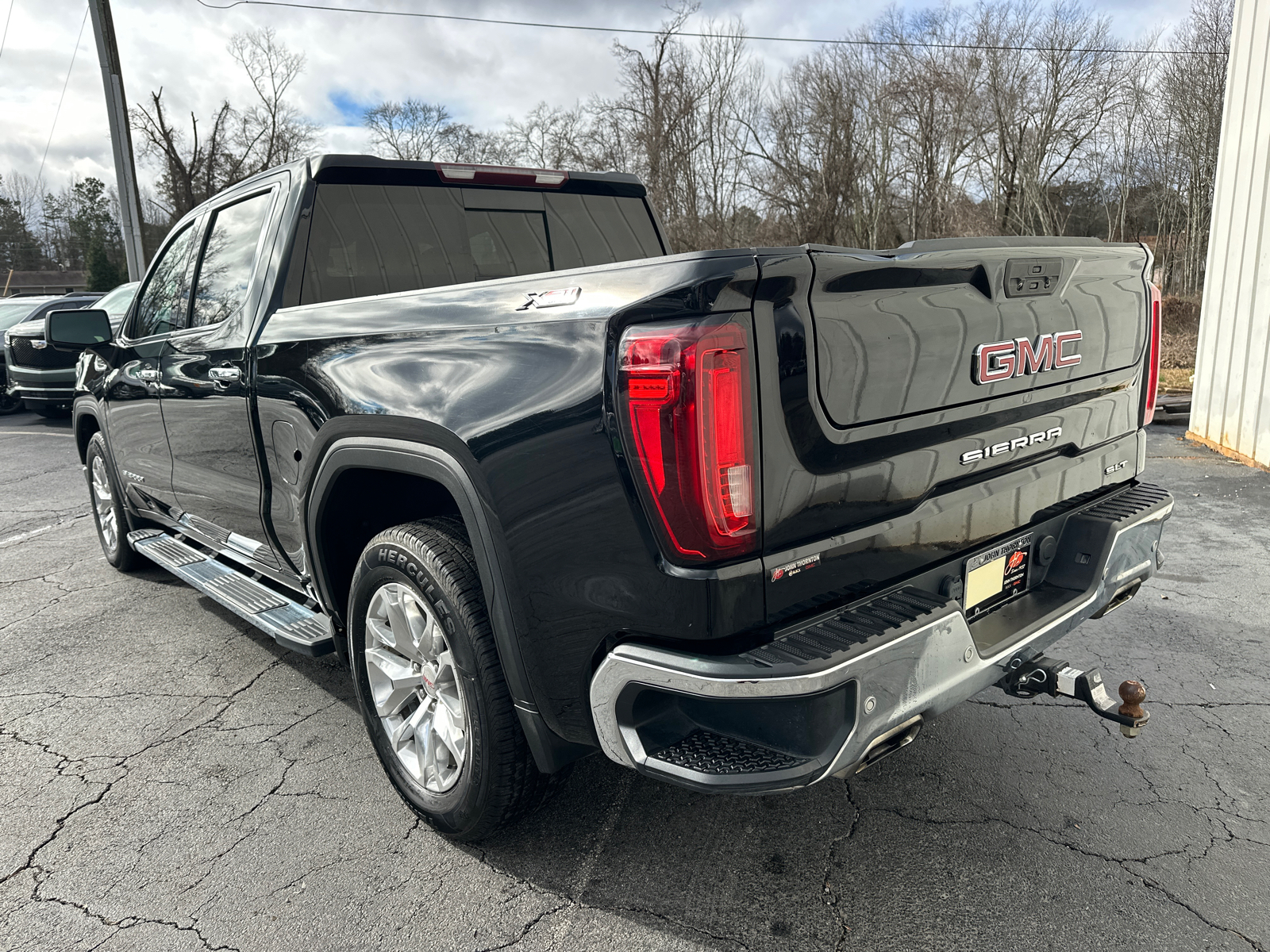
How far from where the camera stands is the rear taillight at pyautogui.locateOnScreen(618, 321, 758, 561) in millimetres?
1780

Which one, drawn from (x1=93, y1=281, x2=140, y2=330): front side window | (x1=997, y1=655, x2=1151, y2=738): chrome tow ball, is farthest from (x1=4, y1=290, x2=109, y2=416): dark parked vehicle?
(x1=997, y1=655, x2=1151, y2=738): chrome tow ball

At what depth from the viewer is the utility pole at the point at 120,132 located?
1491 centimetres

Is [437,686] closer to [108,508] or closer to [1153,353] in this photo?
[1153,353]

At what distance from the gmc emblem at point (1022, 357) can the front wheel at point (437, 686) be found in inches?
55.9

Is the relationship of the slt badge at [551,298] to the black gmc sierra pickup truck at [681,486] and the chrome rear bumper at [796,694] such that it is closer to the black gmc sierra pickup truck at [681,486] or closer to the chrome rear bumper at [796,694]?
the black gmc sierra pickup truck at [681,486]

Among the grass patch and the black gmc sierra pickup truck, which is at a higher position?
the black gmc sierra pickup truck

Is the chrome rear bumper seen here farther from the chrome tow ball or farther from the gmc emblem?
the gmc emblem

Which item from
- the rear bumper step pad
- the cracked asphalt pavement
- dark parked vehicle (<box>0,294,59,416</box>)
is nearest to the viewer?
the cracked asphalt pavement

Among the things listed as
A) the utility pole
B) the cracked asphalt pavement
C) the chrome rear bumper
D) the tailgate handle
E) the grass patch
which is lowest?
the grass patch

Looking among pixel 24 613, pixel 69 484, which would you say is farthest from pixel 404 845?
pixel 69 484

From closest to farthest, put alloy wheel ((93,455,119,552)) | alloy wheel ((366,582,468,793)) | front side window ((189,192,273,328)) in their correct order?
1. alloy wheel ((366,582,468,793))
2. front side window ((189,192,273,328))
3. alloy wheel ((93,455,119,552))

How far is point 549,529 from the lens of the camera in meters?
2.04

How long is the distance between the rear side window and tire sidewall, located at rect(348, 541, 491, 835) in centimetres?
120

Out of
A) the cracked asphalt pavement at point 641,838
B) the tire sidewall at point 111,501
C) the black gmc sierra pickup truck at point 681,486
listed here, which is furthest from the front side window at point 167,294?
the cracked asphalt pavement at point 641,838
